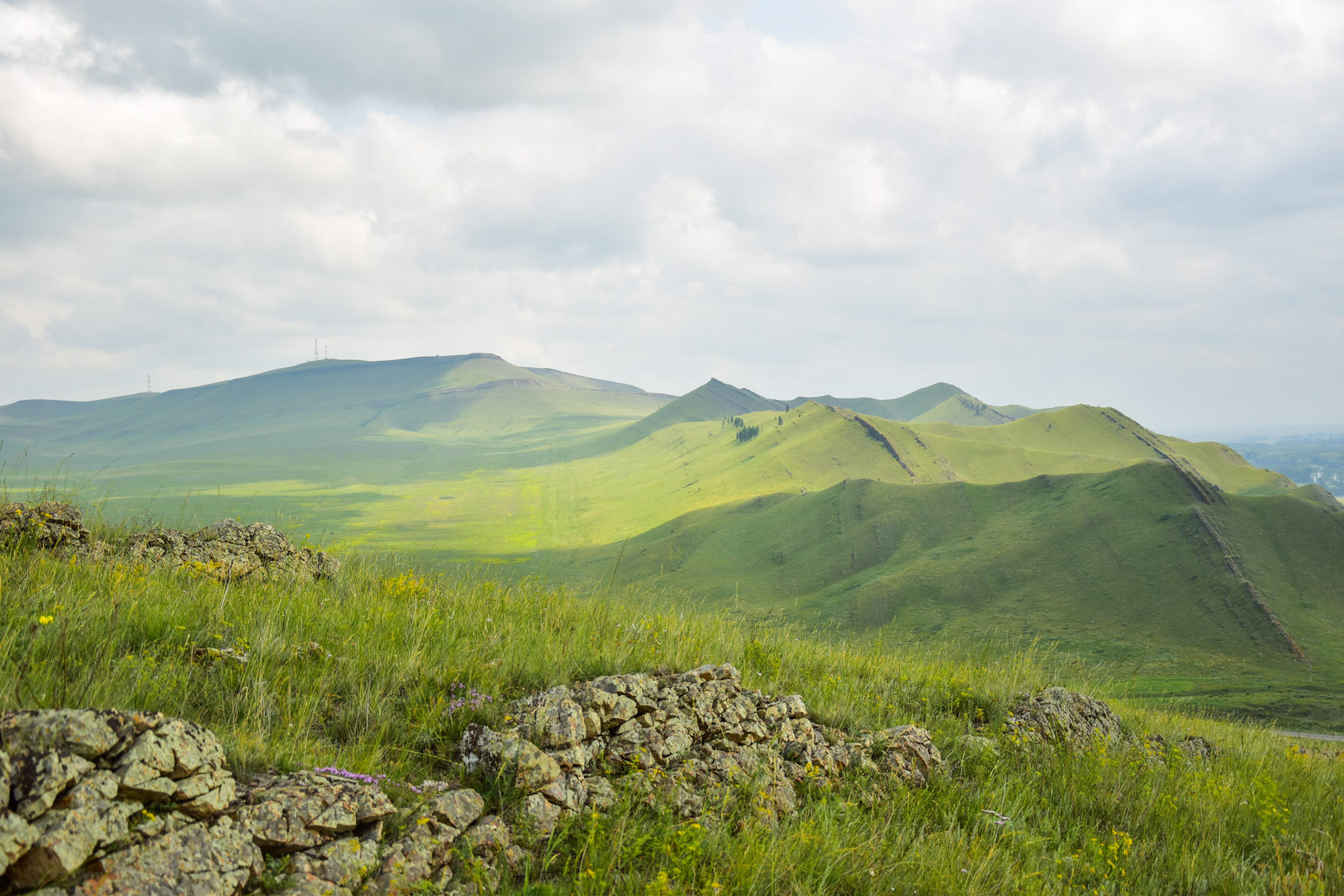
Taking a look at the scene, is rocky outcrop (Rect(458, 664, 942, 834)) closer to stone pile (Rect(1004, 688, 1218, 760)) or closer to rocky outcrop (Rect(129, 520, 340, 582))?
stone pile (Rect(1004, 688, 1218, 760))

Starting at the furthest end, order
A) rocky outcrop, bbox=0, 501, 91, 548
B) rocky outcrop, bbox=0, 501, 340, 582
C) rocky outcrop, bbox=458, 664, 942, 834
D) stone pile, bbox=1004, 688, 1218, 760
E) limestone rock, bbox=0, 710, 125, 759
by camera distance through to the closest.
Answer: stone pile, bbox=1004, 688, 1218, 760
rocky outcrop, bbox=0, 501, 340, 582
rocky outcrop, bbox=0, 501, 91, 548
rocky outcrop, bbox=458, 664, 942, 834
limestone rock, bbox=0, 710, 125, 759

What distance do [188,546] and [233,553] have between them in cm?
46

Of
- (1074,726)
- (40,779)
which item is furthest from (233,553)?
(1074,726)

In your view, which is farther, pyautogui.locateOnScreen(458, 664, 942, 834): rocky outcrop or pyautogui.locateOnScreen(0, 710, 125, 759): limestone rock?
pyautogui.locateOnScreen(458, 664, 942, 834): rocky outcrop

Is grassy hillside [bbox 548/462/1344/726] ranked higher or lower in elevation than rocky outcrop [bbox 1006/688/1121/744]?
lower

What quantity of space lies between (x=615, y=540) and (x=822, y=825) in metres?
109

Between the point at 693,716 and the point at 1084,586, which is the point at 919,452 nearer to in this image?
the point at 1084,586

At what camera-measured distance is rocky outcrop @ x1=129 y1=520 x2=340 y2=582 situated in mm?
7098

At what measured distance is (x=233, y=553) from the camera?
760cm

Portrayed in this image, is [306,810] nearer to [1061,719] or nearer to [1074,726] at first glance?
[1061,719]

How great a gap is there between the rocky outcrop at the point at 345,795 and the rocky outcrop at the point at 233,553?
4.17 meters

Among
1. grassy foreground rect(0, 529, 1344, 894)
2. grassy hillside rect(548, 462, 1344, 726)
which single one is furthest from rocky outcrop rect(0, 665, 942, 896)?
grassy hillside rect(548, 462, 1344, 726)

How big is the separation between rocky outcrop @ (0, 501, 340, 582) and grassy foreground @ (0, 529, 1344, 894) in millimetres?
347

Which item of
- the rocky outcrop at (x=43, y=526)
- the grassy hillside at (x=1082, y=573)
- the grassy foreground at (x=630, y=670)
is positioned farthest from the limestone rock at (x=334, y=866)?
the grassy hillside at (x=1082, y=573)
